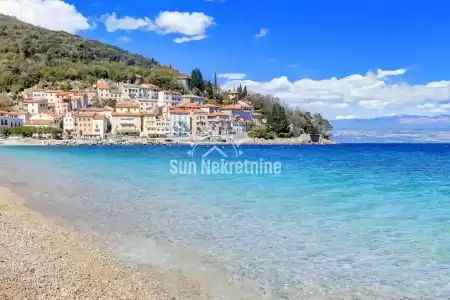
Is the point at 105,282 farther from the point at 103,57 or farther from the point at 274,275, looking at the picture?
the point at 103,57

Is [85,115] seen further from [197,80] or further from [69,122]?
[197,80]

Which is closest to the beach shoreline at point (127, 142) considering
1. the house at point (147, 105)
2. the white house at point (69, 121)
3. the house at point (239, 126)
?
the house at point (239, 126)

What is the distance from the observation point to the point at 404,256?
26.8 ft

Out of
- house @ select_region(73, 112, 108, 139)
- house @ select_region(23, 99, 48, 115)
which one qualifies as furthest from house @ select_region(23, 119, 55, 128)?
house @ select_region(23, 99, 48, 115)

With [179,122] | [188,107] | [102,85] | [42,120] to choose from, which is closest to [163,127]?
[179,122]

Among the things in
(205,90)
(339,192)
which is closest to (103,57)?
(205,90)

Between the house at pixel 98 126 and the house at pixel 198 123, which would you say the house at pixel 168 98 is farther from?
the house at pixel 98 126

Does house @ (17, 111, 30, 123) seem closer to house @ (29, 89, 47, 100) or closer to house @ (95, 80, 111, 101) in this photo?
house @ (29, 89, 47, 100)

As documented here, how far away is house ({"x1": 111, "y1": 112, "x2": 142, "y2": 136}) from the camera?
331 feet

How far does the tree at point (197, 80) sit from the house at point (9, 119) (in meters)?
55.7

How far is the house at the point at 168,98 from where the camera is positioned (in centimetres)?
11904

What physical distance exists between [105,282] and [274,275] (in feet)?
8.69

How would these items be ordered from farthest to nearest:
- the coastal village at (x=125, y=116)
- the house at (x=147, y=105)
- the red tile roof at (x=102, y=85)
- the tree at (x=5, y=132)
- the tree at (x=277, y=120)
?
the red tile roof at (x=102, y=85), the tree at (x=277, y=120), the house at (x=147, y=105), the coastal village at (x=125, y=116), the tree at (x=5, y=132)

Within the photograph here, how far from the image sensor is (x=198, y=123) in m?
107
